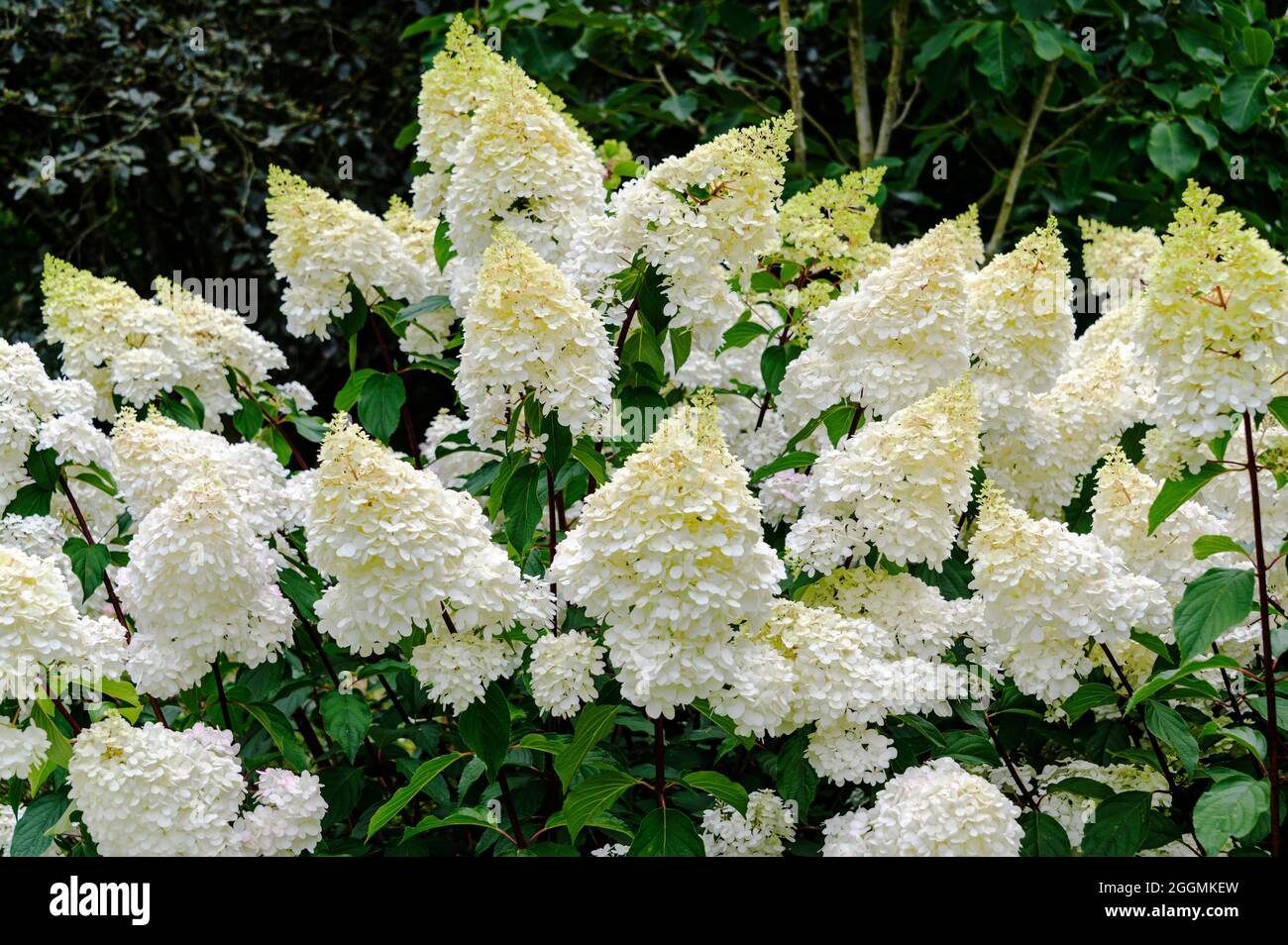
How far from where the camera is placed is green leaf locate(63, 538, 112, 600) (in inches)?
108

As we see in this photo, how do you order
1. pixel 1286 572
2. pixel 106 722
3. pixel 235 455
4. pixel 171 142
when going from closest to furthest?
1. pixel 106 722
2. pixel 1286 572
3. pixel 235 455
4. pixel 171 142

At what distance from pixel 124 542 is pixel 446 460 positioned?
1.03m

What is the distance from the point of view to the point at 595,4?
19.5 feet

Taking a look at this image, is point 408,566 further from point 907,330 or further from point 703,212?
point 907,330

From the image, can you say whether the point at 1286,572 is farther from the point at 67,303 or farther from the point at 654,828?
the point at 67,303

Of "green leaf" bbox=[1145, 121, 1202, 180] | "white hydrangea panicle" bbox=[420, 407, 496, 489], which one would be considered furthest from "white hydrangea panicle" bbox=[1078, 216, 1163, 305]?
"white hydrangea panicle" bbox=[420, 407, 496, 489]

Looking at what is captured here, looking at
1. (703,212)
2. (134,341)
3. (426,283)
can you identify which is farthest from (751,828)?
(134,341)

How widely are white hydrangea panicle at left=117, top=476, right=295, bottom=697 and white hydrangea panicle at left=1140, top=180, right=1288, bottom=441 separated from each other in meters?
1.66

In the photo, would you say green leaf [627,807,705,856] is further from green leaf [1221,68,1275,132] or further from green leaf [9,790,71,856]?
green leaf [1221,68,1275,132]

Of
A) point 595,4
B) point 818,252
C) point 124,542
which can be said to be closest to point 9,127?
point 595,4

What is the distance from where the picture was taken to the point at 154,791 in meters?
2.22

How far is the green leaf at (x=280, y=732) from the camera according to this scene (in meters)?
2.62

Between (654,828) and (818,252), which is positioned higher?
(818,252)
